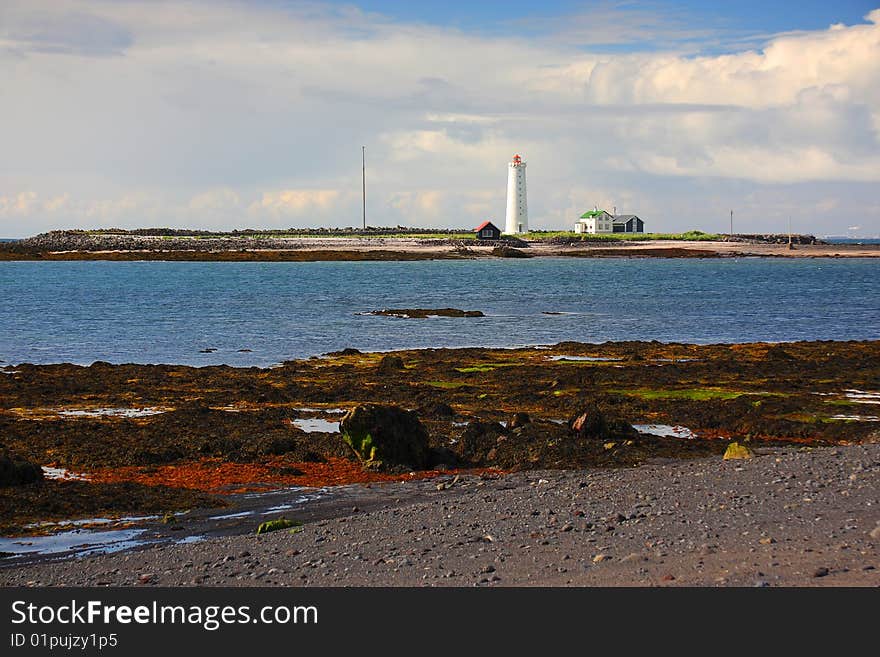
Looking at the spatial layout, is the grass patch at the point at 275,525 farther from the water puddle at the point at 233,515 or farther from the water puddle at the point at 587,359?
the water puddle at the point at 587,359

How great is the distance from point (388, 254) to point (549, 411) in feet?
466

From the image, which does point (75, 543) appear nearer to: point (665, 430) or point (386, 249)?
point (665, 430)

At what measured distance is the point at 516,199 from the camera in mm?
190875

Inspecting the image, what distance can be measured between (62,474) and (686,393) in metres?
16.2

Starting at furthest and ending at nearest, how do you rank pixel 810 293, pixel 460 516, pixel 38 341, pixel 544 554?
pixel 810 293, pixel 38 341, pixel 460 516, pixel 544 554

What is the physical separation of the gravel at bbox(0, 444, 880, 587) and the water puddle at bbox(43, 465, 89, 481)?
18.0ft

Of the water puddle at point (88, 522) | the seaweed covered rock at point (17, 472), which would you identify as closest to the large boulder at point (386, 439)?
the water puddle at point (88, 522)

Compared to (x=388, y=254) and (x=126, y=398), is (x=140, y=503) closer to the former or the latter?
(x=126, y=398)

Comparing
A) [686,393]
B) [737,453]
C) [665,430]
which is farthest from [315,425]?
[686,393]

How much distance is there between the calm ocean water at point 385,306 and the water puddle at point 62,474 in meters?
19.3

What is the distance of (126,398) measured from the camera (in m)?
27.8

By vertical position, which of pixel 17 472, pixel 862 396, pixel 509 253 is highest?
pixel 509 253

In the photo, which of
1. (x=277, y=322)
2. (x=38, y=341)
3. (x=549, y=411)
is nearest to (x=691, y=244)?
(x=277, y=322)

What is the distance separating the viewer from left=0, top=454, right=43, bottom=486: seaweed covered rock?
16922 mm
